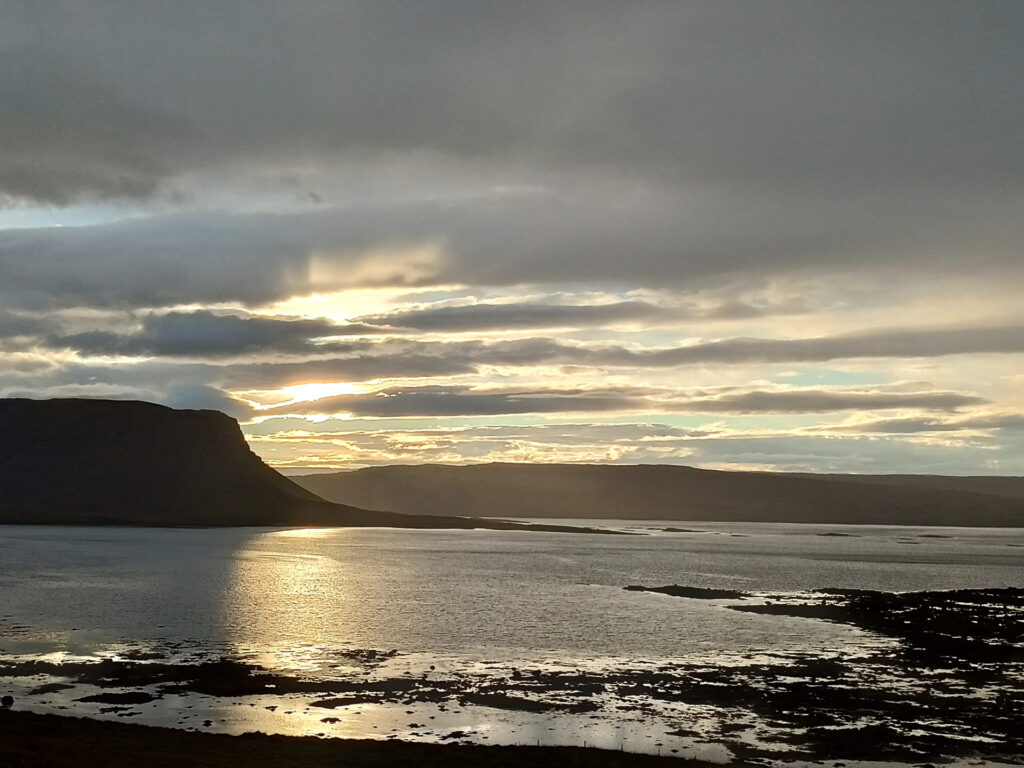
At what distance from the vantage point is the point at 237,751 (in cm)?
2898

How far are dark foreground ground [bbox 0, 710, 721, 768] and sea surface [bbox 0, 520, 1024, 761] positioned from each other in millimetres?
2130

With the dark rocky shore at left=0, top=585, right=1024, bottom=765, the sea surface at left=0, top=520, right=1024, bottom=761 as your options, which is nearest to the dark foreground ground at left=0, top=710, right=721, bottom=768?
the dark rocky shore at left=0, top=585, right=1024, bottom=765

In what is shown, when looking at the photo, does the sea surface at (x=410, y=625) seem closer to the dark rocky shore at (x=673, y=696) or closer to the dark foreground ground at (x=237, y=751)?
the dark rocky shore at (x=673, y=696)

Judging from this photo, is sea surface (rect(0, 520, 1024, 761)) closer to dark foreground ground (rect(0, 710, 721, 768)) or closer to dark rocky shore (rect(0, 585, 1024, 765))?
dark rocky shore (rect(0, 585, 1024, 765))

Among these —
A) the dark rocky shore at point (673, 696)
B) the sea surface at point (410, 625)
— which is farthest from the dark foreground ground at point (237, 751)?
the sea surface at point (410, 625)

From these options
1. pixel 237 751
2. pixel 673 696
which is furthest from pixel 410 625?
pixel 237 751

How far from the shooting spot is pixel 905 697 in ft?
131

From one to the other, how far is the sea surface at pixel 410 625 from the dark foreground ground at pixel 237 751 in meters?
2.13

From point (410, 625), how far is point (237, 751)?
32.0 m

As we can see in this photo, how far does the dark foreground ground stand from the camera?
26875mm

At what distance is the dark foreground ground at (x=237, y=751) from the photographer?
88.2 feet

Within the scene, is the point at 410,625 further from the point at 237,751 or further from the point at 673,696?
the point at 237,751

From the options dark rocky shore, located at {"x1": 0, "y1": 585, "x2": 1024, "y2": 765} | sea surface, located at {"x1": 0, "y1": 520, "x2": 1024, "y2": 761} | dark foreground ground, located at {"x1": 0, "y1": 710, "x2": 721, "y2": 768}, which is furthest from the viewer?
sea surface, located at {"x1": 0, "y1": 520, "x2": 1024, "y2": 761}

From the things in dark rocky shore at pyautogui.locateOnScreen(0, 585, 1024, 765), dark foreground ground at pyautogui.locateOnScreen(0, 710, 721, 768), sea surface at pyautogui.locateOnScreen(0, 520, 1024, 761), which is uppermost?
dark foreground ground at pyautogui.locateOnScreen(0, 710, 721, 768)
